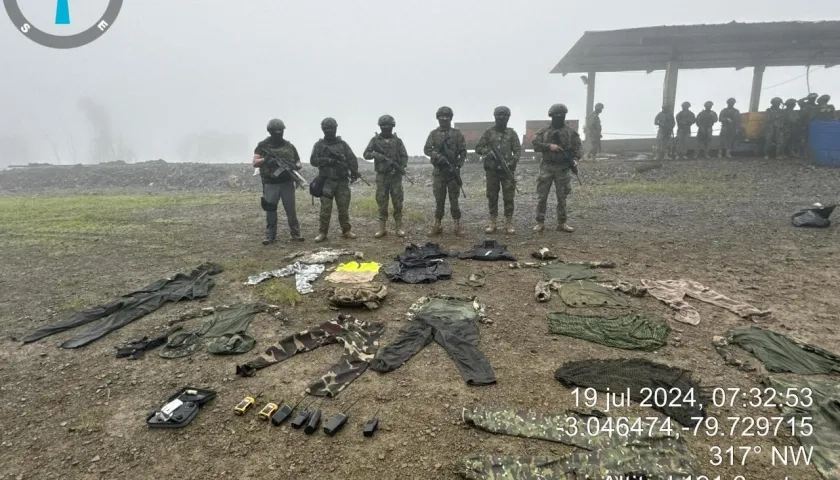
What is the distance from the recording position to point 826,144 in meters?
14.3

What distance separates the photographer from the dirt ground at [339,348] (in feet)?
9.41

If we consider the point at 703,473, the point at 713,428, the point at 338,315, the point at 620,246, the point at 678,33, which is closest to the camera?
the point at 703,473

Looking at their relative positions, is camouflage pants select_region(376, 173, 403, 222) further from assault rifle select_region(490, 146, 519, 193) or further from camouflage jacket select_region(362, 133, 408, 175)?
assault rifle select_region(490, 146, 519, 193)

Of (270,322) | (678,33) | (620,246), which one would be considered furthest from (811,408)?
(678,33)

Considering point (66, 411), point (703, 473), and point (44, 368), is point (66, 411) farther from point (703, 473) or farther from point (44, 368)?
point (703, 473)

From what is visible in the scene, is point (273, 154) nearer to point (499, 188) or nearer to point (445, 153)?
point (445, 153)

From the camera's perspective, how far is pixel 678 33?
17219 mm

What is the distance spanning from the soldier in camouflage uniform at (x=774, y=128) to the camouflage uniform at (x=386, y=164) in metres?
15.8

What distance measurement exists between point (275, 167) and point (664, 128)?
52.0 ft

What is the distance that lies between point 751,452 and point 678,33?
19775 millimetres

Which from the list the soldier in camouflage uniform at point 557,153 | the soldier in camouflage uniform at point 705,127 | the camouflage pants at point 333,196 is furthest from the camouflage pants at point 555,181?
the soldier in camouflage uniform at point 705,127

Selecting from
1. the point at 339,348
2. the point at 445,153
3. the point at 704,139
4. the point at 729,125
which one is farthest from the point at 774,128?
the point at 339,348

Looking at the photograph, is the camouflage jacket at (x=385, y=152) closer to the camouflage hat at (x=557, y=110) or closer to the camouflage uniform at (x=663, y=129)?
the camouflage hat at (x=557, y=110)

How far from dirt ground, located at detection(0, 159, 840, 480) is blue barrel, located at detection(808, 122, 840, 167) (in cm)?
542
